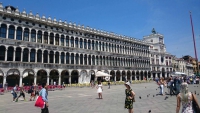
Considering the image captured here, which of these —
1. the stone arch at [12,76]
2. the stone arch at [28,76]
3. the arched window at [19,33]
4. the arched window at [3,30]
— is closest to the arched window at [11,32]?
the arched window at [3,30]

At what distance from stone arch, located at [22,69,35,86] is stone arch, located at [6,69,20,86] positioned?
1.06 m

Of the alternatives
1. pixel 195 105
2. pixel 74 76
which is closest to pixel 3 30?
pixel 74 76

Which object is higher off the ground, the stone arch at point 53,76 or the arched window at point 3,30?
the arched window at point 3,30

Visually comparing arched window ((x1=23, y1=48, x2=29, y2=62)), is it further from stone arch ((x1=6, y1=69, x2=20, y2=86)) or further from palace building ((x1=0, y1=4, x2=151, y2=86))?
stone arch ((x1=6, y1=69, x2=20, y2=86))

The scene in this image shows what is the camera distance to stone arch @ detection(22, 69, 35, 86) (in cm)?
3202

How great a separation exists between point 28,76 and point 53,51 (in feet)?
24.4

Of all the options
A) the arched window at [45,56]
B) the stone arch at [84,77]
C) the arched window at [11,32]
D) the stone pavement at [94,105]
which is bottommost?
the stone pavement at [94,105]

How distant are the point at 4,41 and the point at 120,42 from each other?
33858 millimetres

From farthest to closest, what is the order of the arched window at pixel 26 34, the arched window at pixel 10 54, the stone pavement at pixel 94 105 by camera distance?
the arched window at pixel 26 34 < the arched window at pixel 10 54 < the stone pavement at pixel 94 105

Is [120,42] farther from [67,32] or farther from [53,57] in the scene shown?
[53,57]

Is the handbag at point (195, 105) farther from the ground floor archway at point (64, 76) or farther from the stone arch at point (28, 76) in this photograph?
the ground floor archway at point (64, 76)

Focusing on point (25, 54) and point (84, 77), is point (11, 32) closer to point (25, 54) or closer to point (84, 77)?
point (25, 54)

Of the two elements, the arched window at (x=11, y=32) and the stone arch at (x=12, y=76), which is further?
the arched window at (x=11, y=32)

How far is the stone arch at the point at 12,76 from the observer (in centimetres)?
3044
